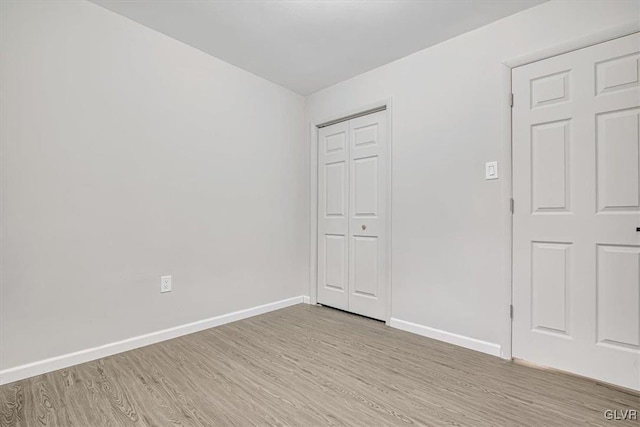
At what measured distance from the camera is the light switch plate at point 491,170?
224 cm

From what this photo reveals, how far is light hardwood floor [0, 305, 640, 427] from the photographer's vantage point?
153cm

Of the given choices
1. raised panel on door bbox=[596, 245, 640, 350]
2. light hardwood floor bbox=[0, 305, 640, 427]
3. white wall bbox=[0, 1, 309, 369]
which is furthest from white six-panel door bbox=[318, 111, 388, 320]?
raised panel on door bbox=[596, 245, 640, 350]

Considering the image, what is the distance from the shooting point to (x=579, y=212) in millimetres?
1937

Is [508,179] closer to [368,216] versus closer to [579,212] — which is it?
[579,212]

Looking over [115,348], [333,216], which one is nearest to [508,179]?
[333,216]

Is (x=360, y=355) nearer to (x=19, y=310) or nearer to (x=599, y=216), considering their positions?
(x=599, y=216)

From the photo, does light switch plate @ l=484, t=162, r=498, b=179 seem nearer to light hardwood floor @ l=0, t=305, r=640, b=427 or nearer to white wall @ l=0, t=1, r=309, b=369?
light hardwood floor @ l=0, t=305, r=640, b=427

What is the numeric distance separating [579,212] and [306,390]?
1.97 metres

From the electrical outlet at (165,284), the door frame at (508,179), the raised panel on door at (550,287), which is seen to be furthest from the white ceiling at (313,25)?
the electrical outlet at (165,284)

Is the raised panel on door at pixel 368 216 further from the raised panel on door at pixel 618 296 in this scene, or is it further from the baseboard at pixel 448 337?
the raised panel on door at pixel 618 296

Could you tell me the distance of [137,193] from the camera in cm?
235

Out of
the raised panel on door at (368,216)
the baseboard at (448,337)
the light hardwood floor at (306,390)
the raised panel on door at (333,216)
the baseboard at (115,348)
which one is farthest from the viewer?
the raised panel on door at (333,216)

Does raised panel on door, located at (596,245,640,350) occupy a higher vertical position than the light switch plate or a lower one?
lower

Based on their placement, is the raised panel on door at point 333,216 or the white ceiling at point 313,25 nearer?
the white ceiling at point 313,25
